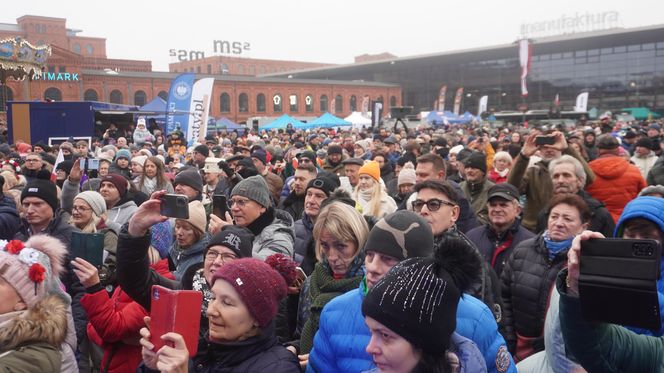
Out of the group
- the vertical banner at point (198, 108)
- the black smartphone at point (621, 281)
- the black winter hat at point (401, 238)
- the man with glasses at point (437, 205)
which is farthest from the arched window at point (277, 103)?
the black smartphone at point (621, 281)

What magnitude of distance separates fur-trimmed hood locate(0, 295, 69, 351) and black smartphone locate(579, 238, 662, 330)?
7.27ft

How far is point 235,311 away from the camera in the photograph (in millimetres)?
2400

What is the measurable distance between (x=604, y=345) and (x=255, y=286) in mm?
1405

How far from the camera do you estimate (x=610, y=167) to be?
636 cm

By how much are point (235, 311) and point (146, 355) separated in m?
0.41

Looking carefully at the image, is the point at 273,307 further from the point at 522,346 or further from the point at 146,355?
the point at 522,346

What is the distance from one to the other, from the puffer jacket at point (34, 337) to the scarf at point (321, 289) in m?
1.19

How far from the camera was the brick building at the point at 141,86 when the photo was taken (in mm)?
47469

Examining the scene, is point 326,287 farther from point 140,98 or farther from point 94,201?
point 140,98

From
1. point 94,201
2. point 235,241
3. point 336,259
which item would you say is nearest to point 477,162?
point 336,259

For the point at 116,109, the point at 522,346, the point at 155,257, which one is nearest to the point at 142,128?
the point at 116,109

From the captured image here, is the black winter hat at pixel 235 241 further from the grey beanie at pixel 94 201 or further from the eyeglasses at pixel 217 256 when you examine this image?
the grey beanie at pixel 94 201

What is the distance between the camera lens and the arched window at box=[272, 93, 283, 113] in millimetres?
62769

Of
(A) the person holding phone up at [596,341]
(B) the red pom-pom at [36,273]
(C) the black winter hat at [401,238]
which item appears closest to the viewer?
(A) the person holding phone up at [596,341]
